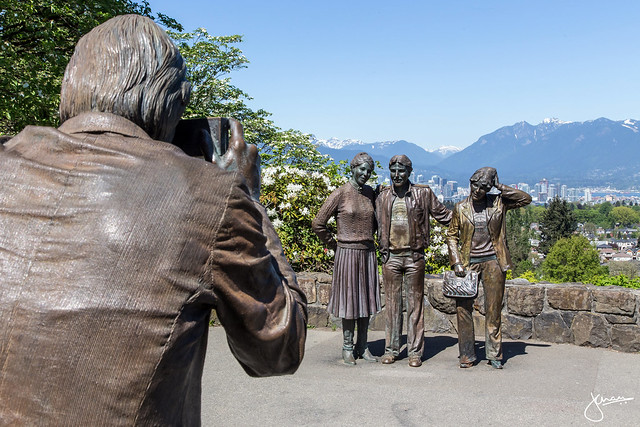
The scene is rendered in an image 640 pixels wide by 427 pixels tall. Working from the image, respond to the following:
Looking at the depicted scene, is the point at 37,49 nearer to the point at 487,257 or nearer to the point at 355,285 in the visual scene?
the point at 355,285

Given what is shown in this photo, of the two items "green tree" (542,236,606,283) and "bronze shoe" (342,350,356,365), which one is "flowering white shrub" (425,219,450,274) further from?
"green tree" (542,236,606,283)

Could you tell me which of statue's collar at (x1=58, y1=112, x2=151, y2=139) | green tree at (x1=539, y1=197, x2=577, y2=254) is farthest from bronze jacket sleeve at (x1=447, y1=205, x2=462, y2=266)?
green tree at (x1=539, y1=197, x2=577, y2=254)

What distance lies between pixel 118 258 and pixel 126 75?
1.34 ft

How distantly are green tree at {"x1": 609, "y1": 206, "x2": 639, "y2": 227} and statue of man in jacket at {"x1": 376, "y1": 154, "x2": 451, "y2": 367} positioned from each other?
5987 inches

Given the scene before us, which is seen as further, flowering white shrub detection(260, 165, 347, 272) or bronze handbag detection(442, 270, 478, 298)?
flowering white shrub detection(260, 165, 347, 272)

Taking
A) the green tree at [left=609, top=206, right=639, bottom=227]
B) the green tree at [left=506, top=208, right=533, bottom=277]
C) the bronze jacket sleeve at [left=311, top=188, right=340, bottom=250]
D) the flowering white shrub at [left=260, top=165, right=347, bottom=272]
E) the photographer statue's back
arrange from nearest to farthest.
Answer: the photographer statue's back
the bronze jacket sleeve at [left=311, top=188, right=340, bottom=250]
the flowering white shrub at [left=260, top=165, right=347, bottom=272]
the green tree at [left=506, top=208, right=533, bottom=277]
the green tree at [left=609, top=206, right=639, bottom=227]

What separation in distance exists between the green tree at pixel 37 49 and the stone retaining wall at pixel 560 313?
760cm

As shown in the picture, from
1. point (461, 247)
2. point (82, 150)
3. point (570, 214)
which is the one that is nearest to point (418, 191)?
point (461, 247)

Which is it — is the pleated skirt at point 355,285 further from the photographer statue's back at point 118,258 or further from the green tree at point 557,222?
the green tree at point 557,222

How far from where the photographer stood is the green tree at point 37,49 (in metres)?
→ 11.1

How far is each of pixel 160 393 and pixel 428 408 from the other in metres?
4.86

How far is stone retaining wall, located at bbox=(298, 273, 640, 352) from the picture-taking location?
7.76 m

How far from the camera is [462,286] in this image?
6.97 metres

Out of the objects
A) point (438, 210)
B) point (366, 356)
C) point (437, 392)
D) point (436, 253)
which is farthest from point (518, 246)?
point (437, 392)
